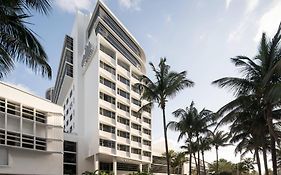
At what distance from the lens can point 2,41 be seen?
11.6 m

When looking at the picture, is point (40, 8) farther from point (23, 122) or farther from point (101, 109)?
point (101, 109)

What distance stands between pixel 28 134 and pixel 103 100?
19.3 m

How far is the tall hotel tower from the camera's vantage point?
5559 centimetres

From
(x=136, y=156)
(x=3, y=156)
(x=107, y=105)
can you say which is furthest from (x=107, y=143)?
(x=3, y=156)

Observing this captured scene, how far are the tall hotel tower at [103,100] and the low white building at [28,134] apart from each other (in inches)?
473

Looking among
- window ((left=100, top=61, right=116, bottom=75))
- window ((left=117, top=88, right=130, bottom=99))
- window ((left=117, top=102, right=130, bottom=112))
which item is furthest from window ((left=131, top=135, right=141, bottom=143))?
window ((left=100, top=61, right=116, bottom=75))

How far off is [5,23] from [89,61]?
48.8m

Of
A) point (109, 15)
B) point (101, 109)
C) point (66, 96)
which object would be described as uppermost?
point (109, 15)

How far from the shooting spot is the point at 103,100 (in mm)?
56094

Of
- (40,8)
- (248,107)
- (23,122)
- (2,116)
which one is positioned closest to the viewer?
(40,8)

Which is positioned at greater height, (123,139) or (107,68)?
(107,68)

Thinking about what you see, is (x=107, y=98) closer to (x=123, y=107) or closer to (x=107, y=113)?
(x=107, y=113)

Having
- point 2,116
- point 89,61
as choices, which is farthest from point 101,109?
point 2,116

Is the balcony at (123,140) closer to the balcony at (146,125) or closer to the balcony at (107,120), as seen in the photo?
the balcony at (107,120)
